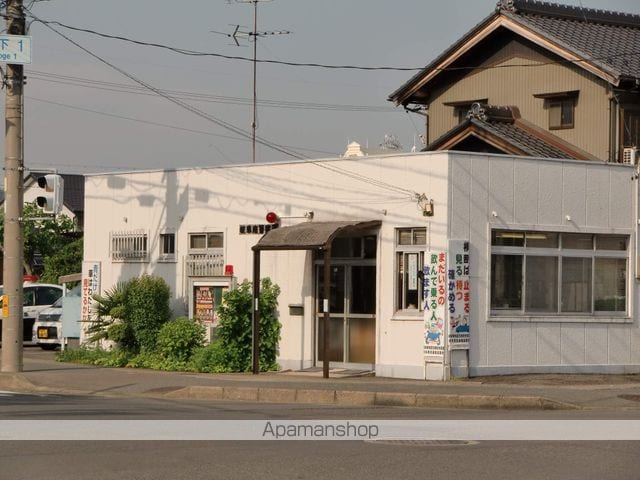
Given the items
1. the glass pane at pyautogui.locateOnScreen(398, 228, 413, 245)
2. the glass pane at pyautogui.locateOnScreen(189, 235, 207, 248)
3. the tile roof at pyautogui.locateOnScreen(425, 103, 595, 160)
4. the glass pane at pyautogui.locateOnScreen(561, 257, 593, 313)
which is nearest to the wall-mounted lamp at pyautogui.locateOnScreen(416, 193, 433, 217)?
the glass pane at pyautogui.locateOnScreen(398, 228, 413, 245)

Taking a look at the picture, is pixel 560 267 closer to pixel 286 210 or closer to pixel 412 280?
pixel 412 280

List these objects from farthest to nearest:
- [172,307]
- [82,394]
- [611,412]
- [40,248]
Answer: [40,248] → [172,307] → [82,394] → [611,412]

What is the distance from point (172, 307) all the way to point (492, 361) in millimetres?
7404

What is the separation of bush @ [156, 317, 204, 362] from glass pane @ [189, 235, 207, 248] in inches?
68.3

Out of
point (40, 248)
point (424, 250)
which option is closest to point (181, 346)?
point (424, 250)

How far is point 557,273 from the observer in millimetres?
22656

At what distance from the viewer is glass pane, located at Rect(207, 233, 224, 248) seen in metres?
24.7

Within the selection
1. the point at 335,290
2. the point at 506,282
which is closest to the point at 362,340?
the point at 335,290

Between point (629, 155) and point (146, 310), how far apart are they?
1124 centimetres

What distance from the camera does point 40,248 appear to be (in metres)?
49.2

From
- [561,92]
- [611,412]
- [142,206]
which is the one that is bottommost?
[611,412]

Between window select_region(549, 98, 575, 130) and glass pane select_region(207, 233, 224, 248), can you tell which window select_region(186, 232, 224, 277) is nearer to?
glass pane select_region(207, 233, 224, 248)
